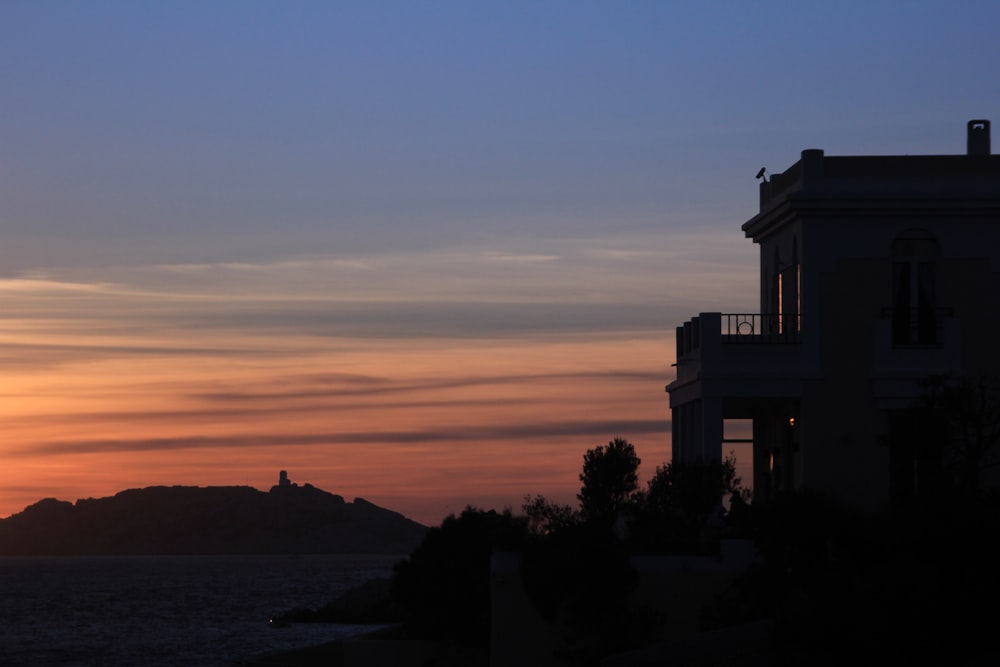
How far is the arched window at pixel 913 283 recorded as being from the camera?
1427 inches

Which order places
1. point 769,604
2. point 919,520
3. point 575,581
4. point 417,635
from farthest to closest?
point 417,635 < point 575,581 < point 769,604 < point 919,520

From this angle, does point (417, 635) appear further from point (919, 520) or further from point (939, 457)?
point (919, 520)

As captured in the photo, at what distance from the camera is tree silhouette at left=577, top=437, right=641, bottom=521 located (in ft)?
132

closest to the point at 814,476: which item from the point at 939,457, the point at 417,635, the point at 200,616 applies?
the point at 939,457

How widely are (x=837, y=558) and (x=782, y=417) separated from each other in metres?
10.2

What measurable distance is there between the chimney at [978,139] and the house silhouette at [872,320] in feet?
7.72

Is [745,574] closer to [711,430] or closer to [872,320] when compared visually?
[711,430]

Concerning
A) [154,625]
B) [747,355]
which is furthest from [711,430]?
[154,625]

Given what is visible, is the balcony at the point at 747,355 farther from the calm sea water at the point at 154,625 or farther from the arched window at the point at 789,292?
the calm sea water at the point at 154,625

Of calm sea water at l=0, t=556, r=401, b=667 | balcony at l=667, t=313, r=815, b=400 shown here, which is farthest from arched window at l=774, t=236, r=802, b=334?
calm sea water at l=0, t=556, r=401, b=667

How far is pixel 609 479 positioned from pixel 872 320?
26.2ft

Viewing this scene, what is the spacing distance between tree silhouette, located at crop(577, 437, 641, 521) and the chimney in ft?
36.7

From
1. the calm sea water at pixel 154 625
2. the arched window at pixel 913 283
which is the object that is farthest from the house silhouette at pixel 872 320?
the calm sea water at pixel 154 625

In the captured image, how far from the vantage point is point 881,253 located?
Answer: 36.2 m
